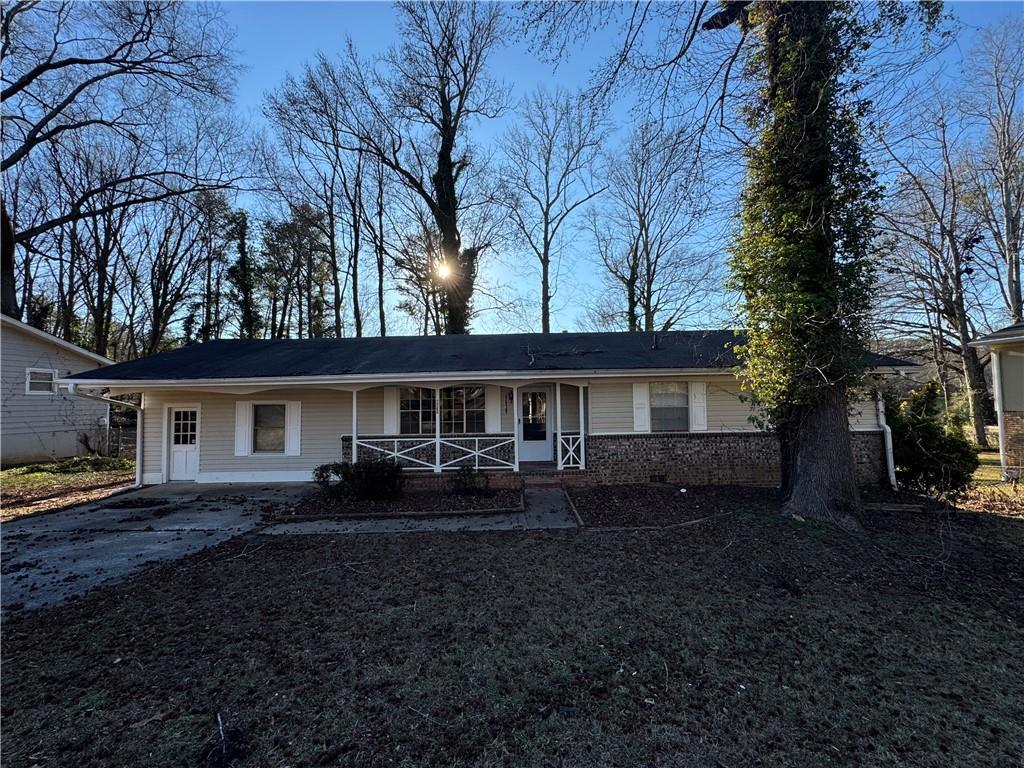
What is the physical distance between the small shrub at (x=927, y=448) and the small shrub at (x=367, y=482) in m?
9.57

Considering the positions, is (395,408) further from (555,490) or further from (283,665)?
(283,665)

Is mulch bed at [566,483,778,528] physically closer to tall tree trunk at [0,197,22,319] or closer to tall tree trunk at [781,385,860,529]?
tall tree trunk at [781,385,860,529]

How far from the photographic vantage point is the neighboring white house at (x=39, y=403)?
14.3 metres

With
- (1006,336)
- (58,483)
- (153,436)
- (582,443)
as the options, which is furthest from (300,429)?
(1006,336)

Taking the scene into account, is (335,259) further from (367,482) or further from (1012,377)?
(1012,377)

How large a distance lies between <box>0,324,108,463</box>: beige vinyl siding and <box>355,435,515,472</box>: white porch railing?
13.2 m

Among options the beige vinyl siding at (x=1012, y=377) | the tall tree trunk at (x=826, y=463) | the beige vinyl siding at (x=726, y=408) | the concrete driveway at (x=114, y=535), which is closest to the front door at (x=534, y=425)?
the beige vinyl siding at (x=726, y=408)

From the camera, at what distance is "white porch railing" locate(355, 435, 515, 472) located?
10094 millimetres

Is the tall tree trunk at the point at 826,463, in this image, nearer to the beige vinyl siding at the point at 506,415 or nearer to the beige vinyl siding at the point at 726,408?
the beige vinyl siding at the point at 726,408

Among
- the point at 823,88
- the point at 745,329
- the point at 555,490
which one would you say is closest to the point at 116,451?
the point at 555,490

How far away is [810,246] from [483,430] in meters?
7.68

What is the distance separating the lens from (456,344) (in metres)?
12.9

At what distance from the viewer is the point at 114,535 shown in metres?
6.93

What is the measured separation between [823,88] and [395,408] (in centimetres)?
973
